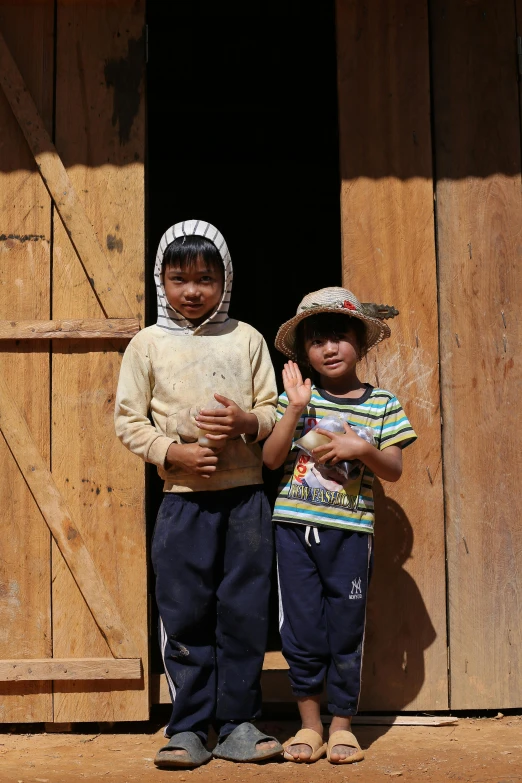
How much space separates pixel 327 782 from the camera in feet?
10.1

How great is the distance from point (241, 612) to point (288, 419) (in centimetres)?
73

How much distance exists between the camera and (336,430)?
10.8ft

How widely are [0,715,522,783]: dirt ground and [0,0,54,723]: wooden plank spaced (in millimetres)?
263

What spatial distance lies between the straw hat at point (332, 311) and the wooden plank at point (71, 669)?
1.46 metres

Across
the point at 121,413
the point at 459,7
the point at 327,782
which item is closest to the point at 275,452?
the point at 121,413

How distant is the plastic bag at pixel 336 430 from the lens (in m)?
3.30

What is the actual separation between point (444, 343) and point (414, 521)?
30.5 inches

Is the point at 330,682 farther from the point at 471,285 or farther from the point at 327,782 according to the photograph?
the point at 471,285

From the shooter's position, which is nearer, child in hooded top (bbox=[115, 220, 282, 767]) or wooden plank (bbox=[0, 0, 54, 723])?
child in hooded top (bbox=[115, 220, 282, 767])

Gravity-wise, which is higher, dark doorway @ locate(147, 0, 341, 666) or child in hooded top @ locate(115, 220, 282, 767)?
dark doorway @ locate(147, 0, 341, 666)

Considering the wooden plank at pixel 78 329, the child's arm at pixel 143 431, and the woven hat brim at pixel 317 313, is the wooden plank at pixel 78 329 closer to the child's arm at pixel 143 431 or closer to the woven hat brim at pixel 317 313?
the child's arm at pixel 143 431

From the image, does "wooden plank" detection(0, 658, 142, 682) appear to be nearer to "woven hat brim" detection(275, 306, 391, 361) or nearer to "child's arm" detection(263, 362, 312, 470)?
"child's arm" detection(263, 362, 312, 470)

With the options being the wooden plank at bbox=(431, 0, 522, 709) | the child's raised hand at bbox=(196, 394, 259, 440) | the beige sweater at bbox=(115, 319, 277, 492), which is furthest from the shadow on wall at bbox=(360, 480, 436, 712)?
the child's raised hand at bbox=(196, 394, 259, 440)

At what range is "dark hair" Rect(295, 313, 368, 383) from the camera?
3441 millimetres
